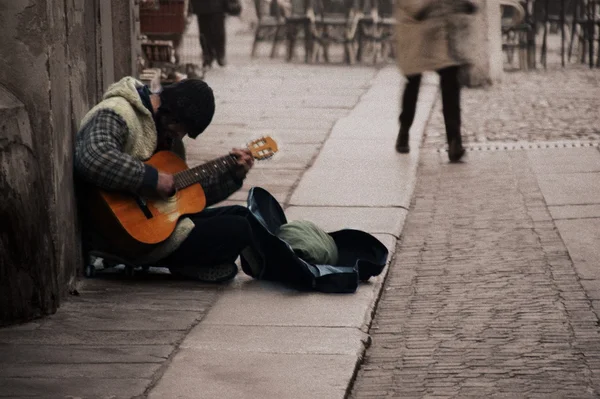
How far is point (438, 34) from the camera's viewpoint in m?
9.92

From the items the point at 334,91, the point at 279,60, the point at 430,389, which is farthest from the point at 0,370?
the point at 279,60

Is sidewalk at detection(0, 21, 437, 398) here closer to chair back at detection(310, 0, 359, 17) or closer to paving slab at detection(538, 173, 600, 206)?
paving slab at detection(538, 173, 600, 206)

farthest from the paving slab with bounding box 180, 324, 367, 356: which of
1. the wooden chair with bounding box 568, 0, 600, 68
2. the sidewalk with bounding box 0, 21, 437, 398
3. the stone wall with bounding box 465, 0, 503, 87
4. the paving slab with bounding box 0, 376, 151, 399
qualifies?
the wooden chair with bounding box 568, 0, 600, 68

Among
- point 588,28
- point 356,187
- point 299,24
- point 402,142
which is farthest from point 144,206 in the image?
point 299,24

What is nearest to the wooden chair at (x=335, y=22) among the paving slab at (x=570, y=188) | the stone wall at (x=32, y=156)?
the paving slab at (x=570, y=188)

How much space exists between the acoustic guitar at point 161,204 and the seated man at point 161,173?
0.13 feet

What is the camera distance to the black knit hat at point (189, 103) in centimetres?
604

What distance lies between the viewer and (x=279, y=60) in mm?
20297

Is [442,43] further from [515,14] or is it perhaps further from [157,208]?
[515,14]

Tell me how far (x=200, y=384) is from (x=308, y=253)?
1622 millimetres

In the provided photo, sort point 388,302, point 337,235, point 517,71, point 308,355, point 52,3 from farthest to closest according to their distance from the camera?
1. point 517,71
2. point 337,235
3. point 388,302
4. point 52,3
5. point 308,355

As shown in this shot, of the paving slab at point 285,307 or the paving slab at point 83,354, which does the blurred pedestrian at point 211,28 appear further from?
the paving slab at point 83,354

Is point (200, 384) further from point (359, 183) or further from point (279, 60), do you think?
point (279, 60)

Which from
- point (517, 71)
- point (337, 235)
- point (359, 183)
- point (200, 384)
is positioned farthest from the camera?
point (517, 71)
